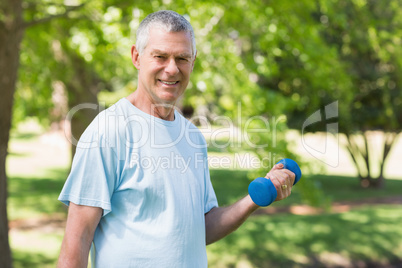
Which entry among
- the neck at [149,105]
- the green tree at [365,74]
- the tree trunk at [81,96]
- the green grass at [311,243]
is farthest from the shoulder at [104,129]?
the tree trunk at [81,96]

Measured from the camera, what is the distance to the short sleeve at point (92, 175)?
Answer: 157 centimetres

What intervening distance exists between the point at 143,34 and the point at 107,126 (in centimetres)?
38

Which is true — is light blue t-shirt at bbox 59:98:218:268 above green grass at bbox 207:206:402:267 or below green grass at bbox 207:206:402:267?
above

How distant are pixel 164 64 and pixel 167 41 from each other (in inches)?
3.6

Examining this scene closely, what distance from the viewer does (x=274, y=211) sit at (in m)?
12.5

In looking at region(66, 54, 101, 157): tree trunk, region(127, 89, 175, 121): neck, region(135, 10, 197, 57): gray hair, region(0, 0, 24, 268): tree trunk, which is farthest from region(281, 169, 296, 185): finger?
region(66, 54, 101, 157): tree trunk

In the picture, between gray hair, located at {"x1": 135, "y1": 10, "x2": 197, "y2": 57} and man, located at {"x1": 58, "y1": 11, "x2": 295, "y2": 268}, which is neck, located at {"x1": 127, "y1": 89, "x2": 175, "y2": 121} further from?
gray hair, located at {"x1": 135, "y1": 10, "x2": 197, "y2": 57}

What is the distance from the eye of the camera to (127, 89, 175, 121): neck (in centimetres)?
180

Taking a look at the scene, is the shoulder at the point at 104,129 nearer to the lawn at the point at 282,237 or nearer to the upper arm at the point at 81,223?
the upper arm at the point at 81,223

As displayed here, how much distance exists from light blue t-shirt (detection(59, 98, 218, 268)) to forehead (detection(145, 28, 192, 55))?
247mm

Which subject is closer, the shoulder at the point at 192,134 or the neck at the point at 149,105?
the neck at the point at 149,105

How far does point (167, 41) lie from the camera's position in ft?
5.57

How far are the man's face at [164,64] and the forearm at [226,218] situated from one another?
53cm

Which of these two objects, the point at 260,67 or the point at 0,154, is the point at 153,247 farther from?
the point at 260,67
